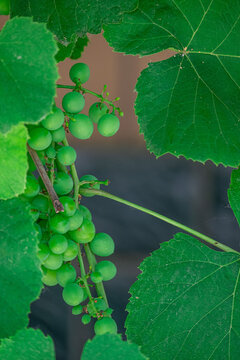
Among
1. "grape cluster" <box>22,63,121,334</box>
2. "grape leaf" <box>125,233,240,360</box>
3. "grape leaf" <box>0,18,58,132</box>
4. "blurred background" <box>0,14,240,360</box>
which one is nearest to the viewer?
"grape leaf" <box>0,18,58,132</box>

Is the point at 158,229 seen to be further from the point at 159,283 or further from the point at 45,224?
the point at 45,224

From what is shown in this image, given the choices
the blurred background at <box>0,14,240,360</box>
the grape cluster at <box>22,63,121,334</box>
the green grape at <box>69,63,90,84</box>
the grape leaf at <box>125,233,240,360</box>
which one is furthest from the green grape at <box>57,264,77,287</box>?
the blurred background at <box>0,14,240,360</box>

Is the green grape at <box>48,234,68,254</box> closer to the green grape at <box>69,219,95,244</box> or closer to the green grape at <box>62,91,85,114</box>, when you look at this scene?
the green grape at <box>69,219,95,244</box>

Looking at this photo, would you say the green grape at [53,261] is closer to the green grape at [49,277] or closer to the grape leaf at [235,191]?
the green grape at [49,277]

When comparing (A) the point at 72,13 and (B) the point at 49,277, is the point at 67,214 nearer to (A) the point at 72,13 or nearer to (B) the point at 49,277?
(B) the point at 49,277

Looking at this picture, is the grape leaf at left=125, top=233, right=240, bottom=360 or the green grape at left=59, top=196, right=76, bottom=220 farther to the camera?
the grape leaf at left=125, top=233, right=240, bottom=360

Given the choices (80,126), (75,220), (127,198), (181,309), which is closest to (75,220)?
(75,220)
